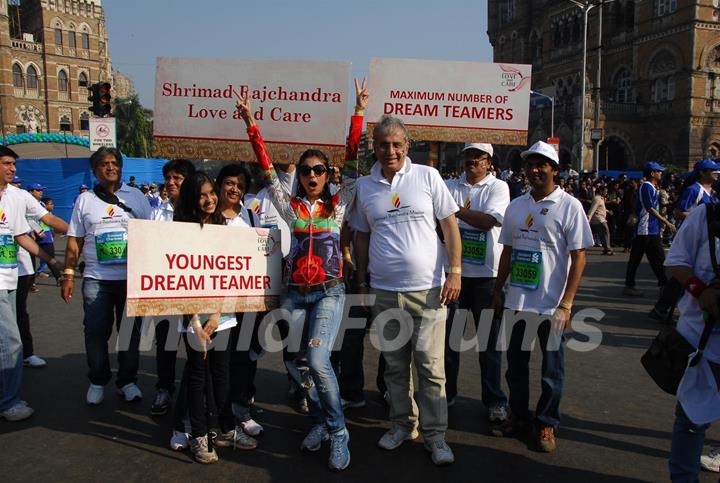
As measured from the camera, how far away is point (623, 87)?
135 feet

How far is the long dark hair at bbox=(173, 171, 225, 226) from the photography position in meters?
4.03

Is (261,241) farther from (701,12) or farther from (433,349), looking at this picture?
(701,12)

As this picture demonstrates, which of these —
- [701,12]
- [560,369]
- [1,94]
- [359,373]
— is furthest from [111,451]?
[1,94]

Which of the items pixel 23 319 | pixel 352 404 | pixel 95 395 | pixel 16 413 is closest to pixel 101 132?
pixel 23 319

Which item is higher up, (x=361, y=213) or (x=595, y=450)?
(x=361, y=213)

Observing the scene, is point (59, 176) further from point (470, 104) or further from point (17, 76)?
point (17, 76)

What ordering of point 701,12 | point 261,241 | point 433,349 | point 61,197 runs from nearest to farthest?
point 433,349 < point 261,241 < point 61,197 < point 701,12

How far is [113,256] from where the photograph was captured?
15.5ft

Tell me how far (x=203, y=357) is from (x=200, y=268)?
60cm

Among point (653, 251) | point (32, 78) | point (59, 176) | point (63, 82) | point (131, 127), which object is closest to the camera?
point (653, 251)

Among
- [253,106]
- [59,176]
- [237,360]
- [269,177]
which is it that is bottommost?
[237,360]

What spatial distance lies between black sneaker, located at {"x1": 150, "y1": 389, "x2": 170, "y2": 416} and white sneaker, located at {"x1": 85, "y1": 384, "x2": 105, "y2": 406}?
19.2 inches

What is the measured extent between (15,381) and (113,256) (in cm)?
120

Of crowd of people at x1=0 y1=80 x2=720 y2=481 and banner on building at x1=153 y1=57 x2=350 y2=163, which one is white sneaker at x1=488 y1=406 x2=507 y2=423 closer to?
crowd of people at x1=0 y1=80 x2=720 y2=481
